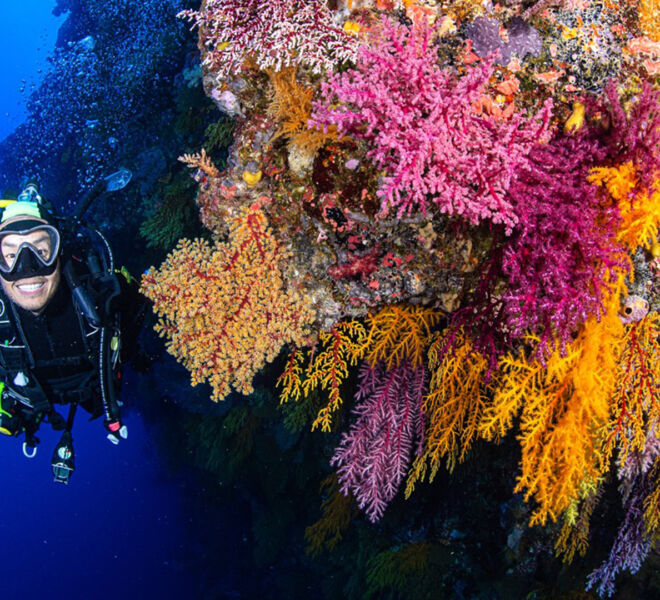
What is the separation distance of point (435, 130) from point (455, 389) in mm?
2243

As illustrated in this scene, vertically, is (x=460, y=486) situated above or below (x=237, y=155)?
below

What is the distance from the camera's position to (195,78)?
5.57 metres

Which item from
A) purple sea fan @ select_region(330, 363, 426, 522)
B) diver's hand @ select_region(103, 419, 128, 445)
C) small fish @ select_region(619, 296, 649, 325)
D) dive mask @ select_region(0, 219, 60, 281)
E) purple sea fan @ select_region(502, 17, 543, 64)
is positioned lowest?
purple sea fan @ select_region(330, 363, 426, 522)

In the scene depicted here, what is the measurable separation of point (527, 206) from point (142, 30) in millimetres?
7840

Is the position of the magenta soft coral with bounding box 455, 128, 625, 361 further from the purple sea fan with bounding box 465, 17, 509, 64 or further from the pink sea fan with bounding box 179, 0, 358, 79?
the pink sea fan with bounding box 179, 0, 358, 79

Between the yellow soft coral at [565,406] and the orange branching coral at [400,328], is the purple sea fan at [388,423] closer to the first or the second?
the orange branching coral at [400,328]

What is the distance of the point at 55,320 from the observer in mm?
3953

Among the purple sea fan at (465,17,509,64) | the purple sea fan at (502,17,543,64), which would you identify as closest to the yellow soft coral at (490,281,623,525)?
the purple sea fan at (502,17,543,64)

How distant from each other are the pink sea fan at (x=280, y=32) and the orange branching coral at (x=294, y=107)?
144 millimetres

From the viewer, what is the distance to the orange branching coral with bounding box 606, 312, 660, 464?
293 centimetres

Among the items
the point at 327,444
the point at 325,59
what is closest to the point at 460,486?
the point at 327,444

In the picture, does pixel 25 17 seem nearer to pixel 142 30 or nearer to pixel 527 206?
pixel 142 30

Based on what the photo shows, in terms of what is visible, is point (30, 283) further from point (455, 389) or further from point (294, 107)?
point (455, 389)

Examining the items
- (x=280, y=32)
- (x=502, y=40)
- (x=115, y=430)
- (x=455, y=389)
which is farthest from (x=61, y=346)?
(x=502, y=40)
